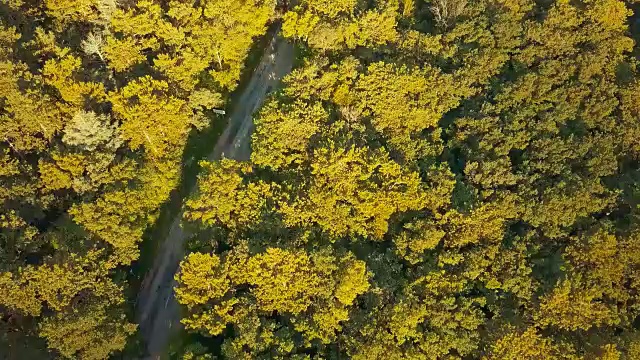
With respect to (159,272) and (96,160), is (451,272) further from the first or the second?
(96,160)

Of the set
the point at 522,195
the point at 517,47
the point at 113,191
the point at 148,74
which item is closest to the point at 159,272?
the point at 113,191

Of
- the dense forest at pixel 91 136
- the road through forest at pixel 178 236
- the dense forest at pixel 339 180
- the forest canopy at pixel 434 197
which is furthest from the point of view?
the road through forest at pixel 178 236

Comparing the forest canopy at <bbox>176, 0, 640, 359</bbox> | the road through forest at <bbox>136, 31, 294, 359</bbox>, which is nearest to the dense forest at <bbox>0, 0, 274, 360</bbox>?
the road through forest at <bbox>136, 31, 294, 359</bbox>

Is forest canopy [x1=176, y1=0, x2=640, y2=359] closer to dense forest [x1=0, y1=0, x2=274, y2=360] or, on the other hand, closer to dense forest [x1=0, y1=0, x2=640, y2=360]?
dense forest [x1=0, y1=0, x2=640, y2=360]

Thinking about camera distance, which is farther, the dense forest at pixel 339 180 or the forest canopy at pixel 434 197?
the forest canopy at pixel 434 197

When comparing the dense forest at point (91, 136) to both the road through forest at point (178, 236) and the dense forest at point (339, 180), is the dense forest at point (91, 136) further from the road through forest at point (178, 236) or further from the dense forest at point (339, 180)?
the road through forest at point (178, 236)

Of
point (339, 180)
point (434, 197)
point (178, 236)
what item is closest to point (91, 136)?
point (178, 236)

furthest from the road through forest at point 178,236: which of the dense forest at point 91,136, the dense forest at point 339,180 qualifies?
the dense forest at point 91,136

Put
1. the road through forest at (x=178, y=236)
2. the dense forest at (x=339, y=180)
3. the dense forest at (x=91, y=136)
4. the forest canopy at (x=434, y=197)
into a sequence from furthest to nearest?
the road through forest at (x=178, y=236) → the forest canopy at (x=434, y=197) → the dense forest at (x=339, y=180) → the dense forest at (x=91, y=136)
